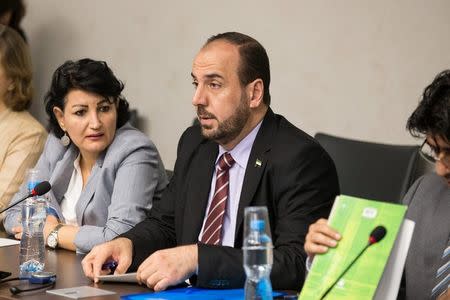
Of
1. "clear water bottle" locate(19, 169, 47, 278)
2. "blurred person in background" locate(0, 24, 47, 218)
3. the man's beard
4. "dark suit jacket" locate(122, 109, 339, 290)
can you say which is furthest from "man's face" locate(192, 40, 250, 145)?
"blurred person in background" locate(0, 24, 47, 218)

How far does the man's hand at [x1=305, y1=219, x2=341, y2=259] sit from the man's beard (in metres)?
0.89

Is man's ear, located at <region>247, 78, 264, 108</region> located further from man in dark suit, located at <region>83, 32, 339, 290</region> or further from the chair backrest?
the chair backrest

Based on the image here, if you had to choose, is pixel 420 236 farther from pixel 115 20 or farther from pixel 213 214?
pixel 115 20

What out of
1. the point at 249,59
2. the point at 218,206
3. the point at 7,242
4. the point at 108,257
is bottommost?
the point at 7,242

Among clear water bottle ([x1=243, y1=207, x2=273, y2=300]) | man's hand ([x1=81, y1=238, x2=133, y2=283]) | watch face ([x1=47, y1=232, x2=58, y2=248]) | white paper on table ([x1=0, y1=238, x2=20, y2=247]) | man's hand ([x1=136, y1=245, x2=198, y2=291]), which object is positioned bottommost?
white paper on table ([x1=0, y1=238, x2=20, y2=247])

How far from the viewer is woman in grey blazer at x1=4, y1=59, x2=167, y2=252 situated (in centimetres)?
343

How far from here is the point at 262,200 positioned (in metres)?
2.85

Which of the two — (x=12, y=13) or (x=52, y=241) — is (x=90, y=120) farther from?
(x=12, y=13)

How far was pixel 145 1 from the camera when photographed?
5.77 metres

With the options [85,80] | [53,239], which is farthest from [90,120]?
[53,239]

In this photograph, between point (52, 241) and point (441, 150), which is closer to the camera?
point (441, 150)

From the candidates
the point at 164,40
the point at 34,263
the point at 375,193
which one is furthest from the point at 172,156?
the point at 34,263

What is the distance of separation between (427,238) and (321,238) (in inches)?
22.7

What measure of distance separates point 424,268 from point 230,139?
2.87 feet
